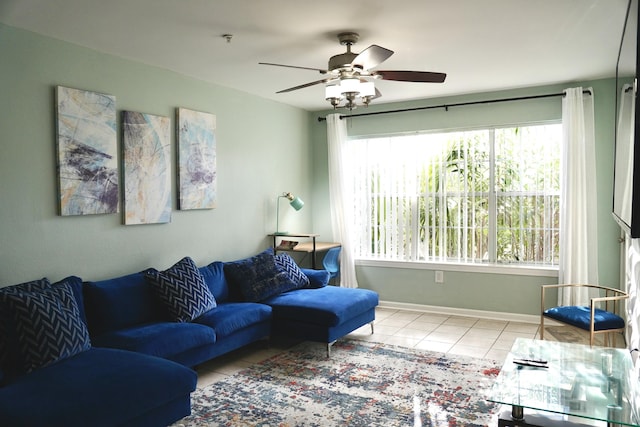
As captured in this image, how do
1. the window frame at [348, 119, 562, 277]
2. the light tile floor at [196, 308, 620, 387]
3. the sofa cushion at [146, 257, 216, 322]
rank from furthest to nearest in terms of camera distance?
the window frame at [348, 119, 562, 277] → the light tile floor at [196, 308, 620, 387] → the sofa cushion at [146, 257, 216, 322]

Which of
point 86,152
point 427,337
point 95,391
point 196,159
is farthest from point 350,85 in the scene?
point 427,337

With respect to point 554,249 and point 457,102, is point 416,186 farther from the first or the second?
point 554,249

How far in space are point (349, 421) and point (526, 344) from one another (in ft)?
4.24

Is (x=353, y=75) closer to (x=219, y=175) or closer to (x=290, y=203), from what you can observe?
(x=219, y=175)

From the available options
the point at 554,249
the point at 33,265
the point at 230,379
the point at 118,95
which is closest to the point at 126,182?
the point at 118,95

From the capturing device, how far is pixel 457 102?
18.2 feet

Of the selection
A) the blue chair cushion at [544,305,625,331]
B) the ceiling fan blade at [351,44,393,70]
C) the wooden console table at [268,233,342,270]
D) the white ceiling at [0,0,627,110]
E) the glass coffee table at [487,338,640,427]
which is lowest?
the glass coffee table at [487,338,640,427]

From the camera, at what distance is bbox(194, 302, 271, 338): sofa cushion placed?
12.4 feet

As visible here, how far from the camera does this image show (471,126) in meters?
5.49

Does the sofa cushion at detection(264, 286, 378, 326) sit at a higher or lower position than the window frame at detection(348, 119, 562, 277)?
lower

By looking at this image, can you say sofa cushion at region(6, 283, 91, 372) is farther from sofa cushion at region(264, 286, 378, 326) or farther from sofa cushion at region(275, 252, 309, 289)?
sofa cushion at region(275, 252, 309, 289)

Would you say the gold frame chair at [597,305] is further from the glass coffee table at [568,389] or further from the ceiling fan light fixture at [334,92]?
the ceiling fan light fixture at [334,92]

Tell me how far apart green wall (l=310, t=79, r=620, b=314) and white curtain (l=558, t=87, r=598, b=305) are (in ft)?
0.33

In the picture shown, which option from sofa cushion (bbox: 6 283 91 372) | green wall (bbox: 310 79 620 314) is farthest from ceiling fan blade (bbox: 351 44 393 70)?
green wall (bbox: 310 79 620 314)
